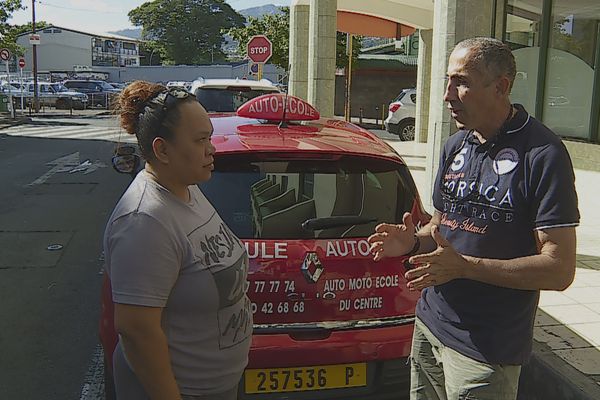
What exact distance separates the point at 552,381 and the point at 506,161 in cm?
202

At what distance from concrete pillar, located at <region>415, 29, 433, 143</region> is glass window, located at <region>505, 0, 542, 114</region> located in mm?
5161

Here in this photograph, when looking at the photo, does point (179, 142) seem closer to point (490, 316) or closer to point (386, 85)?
point (490, 316)

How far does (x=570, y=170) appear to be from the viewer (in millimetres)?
2113

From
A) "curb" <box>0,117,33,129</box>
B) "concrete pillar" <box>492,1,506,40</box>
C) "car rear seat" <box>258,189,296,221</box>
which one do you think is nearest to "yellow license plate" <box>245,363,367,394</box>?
"car rear seat" <box>258,189,296,221</box>

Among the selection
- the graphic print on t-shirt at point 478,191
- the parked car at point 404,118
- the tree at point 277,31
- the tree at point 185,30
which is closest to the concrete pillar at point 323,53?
the parked car at point 404,118

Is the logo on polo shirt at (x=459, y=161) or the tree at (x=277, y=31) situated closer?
the logo on polo shirt at (x=459, y=161)

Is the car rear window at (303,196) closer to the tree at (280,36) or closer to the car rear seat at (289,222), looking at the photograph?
the car rear seat at (289,222)

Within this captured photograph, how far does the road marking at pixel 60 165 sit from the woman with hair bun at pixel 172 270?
10095mm

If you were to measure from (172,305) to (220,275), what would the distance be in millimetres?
174

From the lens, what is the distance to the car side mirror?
296 cm

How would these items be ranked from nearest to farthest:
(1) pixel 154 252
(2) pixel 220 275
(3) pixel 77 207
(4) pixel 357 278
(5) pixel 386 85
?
(1) pixel 154 252, (2) pixel 220 275, (4) pixel 357 278, (3) pixel 77 207, (5) pixel 386 85

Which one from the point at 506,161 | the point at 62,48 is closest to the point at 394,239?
the point at 506,161

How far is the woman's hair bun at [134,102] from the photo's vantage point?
208 centimetres

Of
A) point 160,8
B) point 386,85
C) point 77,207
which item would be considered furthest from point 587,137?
point 160,8
